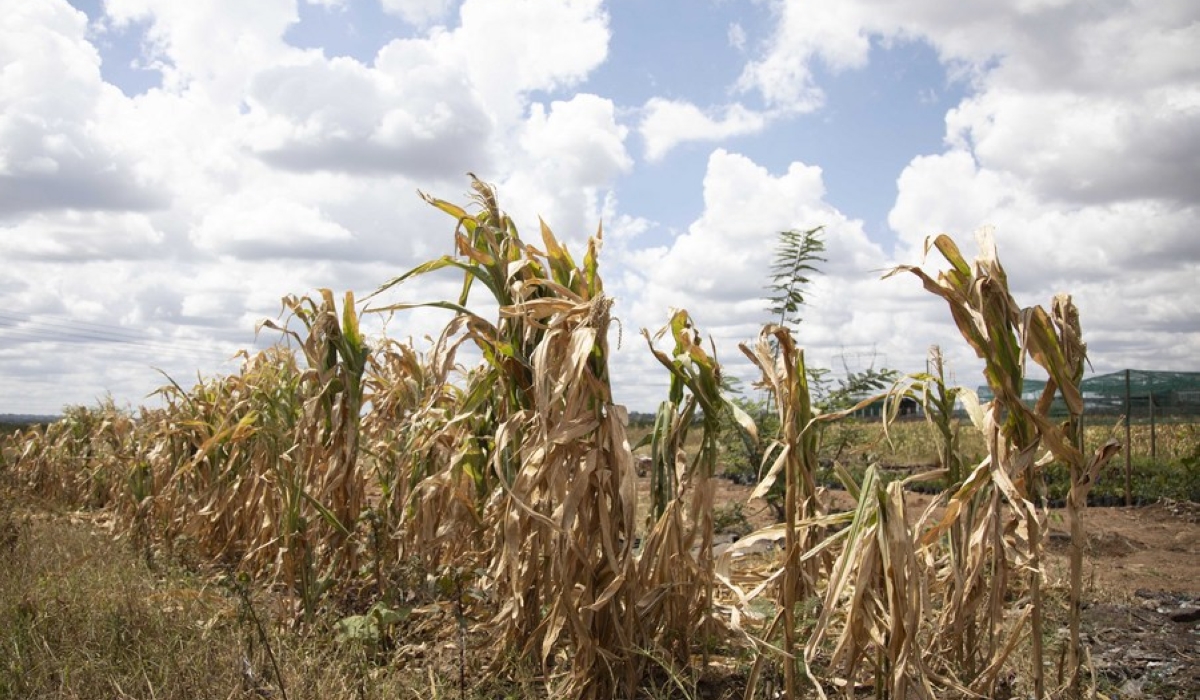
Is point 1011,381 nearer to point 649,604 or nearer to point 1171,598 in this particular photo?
point 649,604

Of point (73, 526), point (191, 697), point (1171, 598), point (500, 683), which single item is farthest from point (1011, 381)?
point (73, 526)

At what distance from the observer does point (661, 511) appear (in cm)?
295

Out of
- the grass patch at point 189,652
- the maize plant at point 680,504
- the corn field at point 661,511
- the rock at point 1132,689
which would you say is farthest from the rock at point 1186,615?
the grass patch at point 189,652

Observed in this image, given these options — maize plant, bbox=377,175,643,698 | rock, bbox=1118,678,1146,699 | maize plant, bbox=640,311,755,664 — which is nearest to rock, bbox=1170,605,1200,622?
rock, bbox=1118,678,1146,699

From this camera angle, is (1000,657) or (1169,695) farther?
(1169,695)

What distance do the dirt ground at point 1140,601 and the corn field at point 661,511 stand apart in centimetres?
29

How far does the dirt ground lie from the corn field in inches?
11.6

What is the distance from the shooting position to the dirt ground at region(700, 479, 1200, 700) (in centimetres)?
319

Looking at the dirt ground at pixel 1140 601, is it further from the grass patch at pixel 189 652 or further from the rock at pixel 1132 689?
the grass patch at pixel 189 652

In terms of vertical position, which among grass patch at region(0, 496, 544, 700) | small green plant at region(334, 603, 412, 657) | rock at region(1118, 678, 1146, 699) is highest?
small green plant at region(334, 603, 412, 657)

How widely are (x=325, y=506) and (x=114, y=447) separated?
17.9 ft

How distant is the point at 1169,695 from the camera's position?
3029 mm

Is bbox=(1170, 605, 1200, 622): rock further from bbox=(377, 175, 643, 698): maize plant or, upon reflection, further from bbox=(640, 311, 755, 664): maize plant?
bbox=(377, 175, 643, 698): maize plant

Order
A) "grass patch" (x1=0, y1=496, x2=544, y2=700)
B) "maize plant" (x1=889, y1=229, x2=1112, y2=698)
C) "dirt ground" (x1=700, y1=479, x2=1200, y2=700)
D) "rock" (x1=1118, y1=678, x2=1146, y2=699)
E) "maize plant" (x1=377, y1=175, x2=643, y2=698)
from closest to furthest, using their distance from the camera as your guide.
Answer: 1. "maize plant" (x1=889, y1=229, x2=1112, y2=698)
2. "maize plant" (x1=377, y1=175, x2=643, y2=698)
3. "rock" (x1=1118, y1=678, x2=1146, y2=699)
4. "grass patch" (x1=0, y1=496, x2=544, y2=700)
5. "dirt ground" (x1=700, y1=479, x2=1200, y2=700)
